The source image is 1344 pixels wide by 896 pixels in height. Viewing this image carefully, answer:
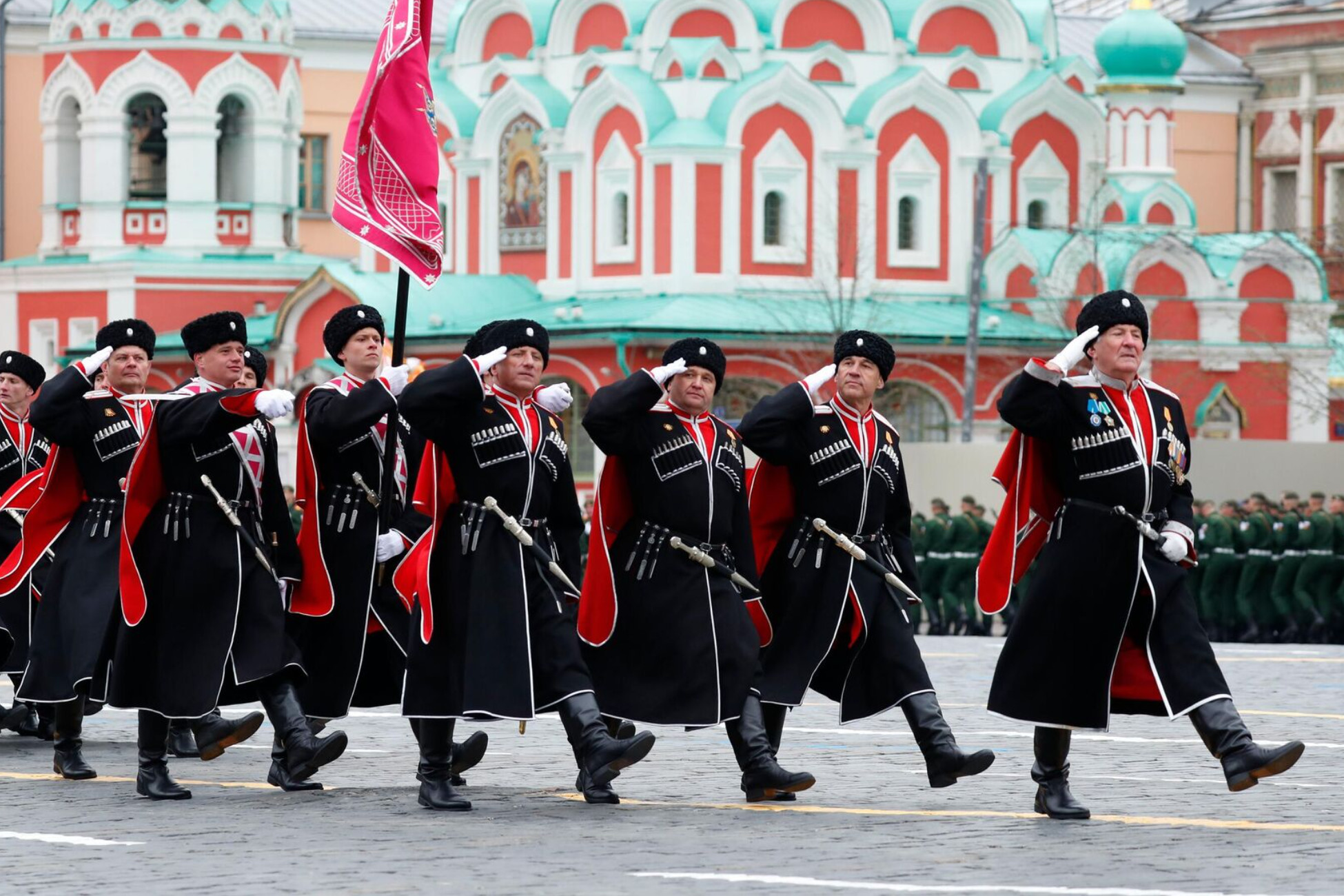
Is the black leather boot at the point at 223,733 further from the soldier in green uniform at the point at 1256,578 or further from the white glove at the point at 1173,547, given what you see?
the soldier in green uniform at the point at 1256,578

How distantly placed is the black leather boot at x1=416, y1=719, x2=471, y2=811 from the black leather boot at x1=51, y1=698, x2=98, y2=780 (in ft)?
5.79

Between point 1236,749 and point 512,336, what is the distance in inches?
120

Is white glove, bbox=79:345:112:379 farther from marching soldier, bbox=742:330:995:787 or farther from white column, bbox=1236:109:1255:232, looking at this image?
white column, bbox=1236:109:1255:232

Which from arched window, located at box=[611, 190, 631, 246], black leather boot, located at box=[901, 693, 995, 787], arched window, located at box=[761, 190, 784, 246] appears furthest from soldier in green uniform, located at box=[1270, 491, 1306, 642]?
arched window, located at box=[611, 190, 631, 246]

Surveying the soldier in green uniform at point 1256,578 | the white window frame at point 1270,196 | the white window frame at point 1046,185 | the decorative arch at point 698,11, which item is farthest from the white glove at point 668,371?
the white window frame at point 1270,196

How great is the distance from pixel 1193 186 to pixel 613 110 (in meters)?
17.4

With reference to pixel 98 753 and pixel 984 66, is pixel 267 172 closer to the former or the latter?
pixel 984 66

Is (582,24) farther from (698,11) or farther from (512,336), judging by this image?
(512,336)

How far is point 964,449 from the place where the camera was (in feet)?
102

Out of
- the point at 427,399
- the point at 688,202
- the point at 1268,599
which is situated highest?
the point at 688,202

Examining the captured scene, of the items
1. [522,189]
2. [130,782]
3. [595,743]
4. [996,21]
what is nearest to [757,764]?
[595,743]

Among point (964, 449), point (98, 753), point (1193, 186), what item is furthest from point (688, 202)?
point (98, 753)

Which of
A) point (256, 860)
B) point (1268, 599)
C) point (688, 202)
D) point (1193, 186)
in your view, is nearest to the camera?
point (256, 860)

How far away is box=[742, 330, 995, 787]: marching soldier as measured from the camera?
11.1 m
